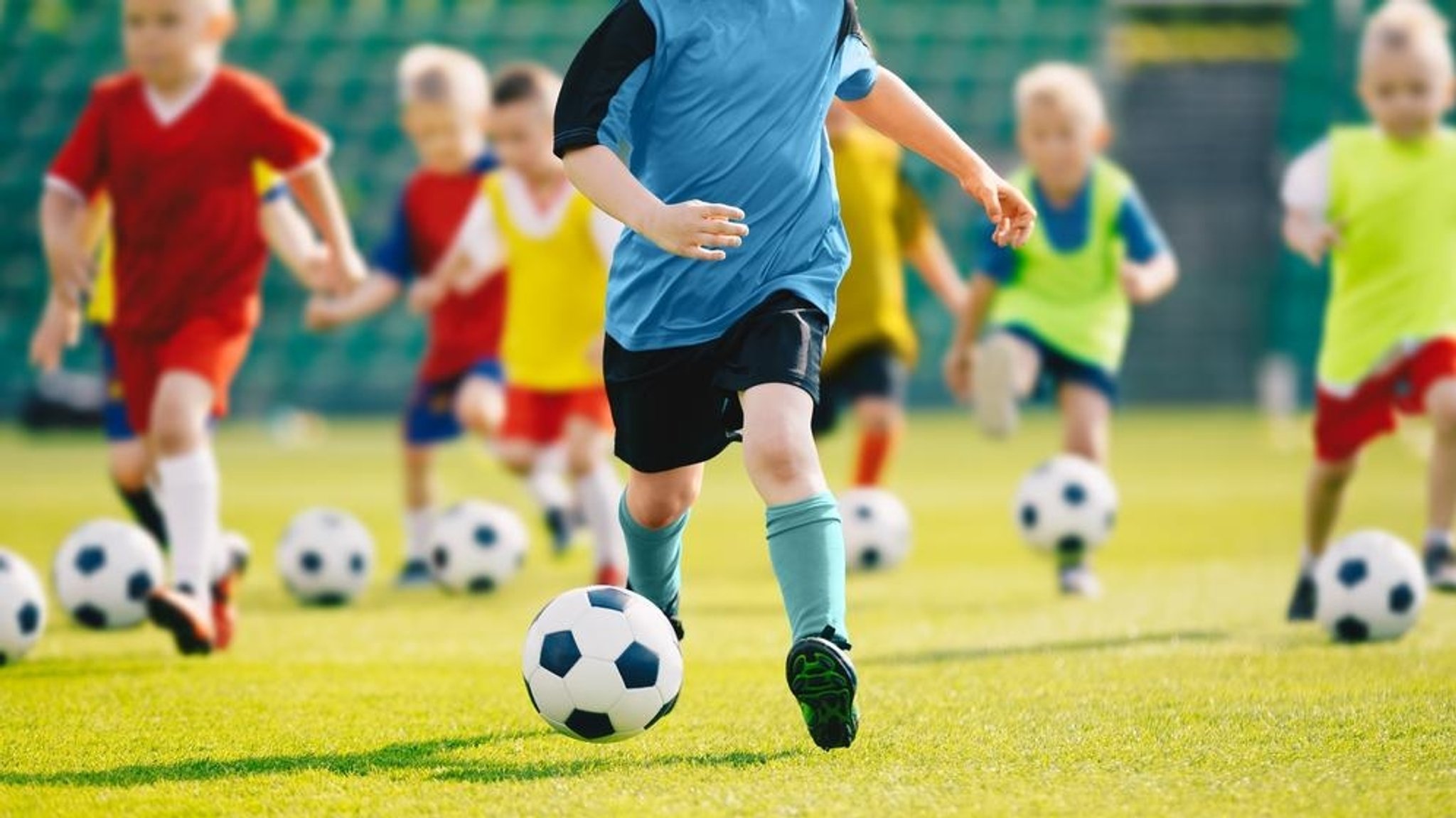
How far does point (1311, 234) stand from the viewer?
604 cm

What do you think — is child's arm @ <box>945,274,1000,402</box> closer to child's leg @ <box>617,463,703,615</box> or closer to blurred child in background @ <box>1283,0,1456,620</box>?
blurred child in background @ <box>1283,0,1456,620</box>

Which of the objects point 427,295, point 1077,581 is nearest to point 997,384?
point 1077,581

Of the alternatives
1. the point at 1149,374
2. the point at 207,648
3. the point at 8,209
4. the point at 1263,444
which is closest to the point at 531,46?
the point at 8,209

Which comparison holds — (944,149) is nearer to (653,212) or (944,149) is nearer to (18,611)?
(653,212)

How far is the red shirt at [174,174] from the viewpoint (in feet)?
17.9

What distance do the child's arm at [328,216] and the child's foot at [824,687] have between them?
261 centimetres

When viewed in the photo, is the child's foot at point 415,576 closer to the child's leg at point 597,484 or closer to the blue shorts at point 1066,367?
the child's leg at point 597,484

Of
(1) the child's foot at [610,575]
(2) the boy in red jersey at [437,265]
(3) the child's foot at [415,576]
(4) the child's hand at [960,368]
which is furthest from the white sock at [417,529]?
(4) the child's hand at [960,368]

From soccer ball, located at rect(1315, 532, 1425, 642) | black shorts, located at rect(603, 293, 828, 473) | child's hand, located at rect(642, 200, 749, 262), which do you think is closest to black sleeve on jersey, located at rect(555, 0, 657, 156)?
child's hand, located at rect(642, 200, 749, 262)

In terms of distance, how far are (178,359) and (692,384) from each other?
6.91ft

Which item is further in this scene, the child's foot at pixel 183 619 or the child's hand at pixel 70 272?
the child's hand at pixel 70 272

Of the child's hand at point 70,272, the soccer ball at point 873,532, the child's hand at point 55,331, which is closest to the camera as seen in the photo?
the child's hand at point 70,272

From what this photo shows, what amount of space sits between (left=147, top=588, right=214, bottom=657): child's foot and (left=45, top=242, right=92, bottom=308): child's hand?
2.89 feet

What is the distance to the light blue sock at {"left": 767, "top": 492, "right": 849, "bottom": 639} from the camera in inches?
141
